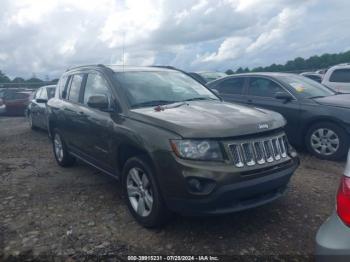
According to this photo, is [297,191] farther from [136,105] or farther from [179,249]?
[136,105]

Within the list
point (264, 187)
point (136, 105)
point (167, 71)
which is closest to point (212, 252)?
point (264, 187)

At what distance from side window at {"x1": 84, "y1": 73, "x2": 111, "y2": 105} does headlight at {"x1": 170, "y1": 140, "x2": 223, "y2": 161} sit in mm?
1527

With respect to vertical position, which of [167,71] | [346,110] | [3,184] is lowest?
[3,184]

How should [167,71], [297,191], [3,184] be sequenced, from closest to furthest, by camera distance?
1. [297,191]
2. [167,71]
3. [3,184]

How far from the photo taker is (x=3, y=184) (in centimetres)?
573

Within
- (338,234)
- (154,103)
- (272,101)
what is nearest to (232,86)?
(272,101)

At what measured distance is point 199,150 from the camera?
3.32 metres

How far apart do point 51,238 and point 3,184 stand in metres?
2.43

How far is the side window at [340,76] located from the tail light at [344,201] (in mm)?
9710

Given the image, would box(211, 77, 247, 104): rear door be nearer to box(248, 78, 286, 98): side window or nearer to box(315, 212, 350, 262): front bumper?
box(248, 78, 286, 98): side window

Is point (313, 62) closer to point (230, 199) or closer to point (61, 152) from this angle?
point (61, 152)

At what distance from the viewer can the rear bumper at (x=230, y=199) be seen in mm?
3246

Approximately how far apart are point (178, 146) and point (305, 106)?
425 cm

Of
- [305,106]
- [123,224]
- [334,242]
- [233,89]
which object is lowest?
[123,224]
